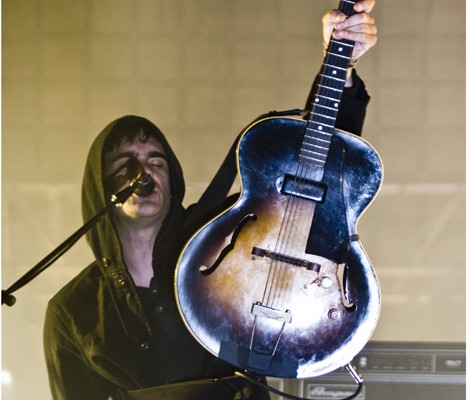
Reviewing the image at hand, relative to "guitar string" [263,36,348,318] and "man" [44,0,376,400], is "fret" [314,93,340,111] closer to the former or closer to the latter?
"guitar string" [263,36,348,318]

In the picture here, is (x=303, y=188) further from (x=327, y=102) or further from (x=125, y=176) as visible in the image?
(x=125, y=176)

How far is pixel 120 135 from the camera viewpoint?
2570 millimetres

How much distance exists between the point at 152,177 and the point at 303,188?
2.51 ft

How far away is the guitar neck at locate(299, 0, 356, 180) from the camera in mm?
1927

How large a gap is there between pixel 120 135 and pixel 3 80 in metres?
0.52

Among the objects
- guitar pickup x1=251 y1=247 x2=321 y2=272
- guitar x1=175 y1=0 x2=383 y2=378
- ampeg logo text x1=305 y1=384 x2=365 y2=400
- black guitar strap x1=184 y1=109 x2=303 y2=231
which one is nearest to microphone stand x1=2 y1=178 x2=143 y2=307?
black guitar strap x1=184 y1=109 x2=303 y2=231

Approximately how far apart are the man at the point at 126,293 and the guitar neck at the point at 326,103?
0.59m

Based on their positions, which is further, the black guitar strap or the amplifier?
the amplifier

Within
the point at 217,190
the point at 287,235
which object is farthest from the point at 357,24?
the point at 217,190

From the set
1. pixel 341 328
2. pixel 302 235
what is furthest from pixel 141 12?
pixel 341 328

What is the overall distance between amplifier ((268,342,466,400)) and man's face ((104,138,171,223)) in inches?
28.9

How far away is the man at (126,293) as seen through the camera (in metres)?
2.45

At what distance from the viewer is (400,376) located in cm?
246

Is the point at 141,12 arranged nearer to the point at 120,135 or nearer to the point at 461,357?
the point at 120,135
